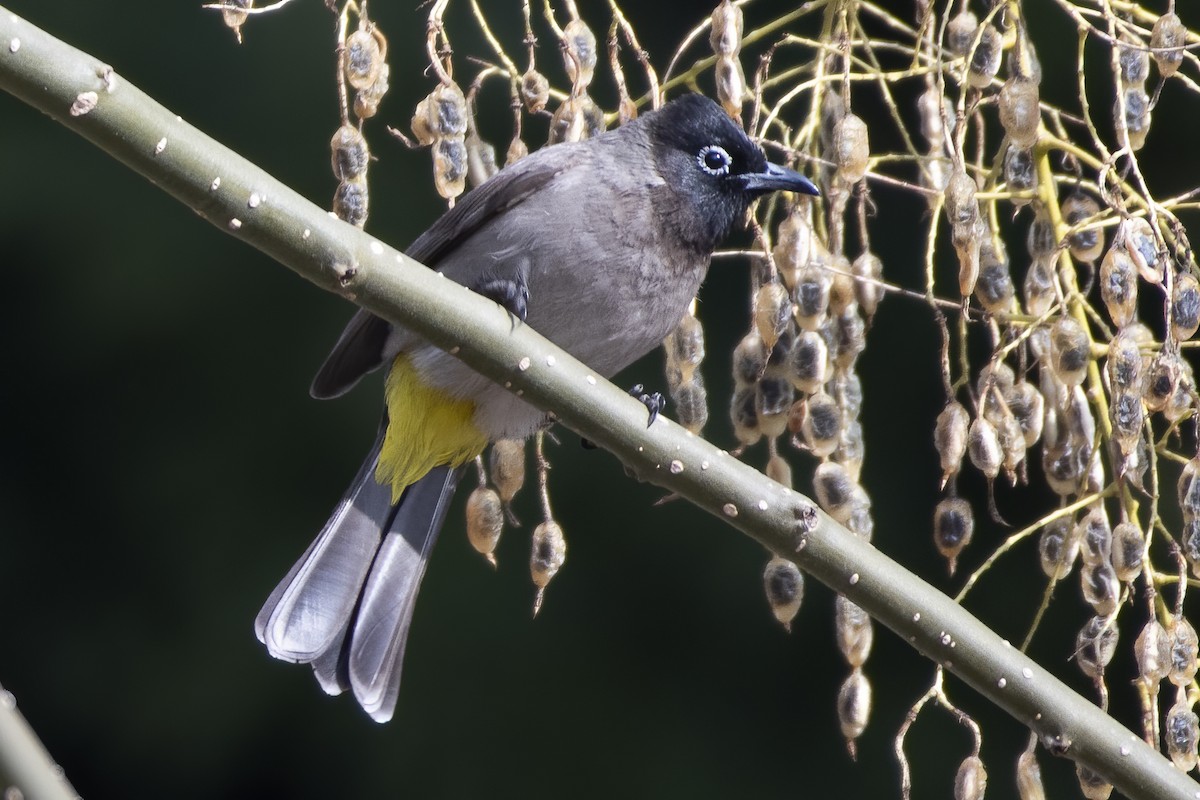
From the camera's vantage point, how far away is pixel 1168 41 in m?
1.78

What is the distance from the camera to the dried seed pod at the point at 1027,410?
6.27 feet

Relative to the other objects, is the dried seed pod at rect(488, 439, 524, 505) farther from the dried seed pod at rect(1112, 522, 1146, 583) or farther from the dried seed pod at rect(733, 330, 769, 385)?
the dried seed pod at rect(1112, 522, 1146, 583)

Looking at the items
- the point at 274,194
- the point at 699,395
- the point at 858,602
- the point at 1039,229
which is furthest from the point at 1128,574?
the point at 274,194

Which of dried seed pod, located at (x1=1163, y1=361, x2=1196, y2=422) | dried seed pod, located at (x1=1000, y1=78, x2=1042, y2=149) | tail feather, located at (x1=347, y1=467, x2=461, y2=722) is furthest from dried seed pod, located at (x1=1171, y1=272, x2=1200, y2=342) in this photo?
tail feather, located at (x1=347, y1=467, x2=461, y2=722)

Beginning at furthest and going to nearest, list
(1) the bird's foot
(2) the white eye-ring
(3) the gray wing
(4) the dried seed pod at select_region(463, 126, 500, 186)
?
(2) the white eye-ring < (3) the gray wing < (1) the bird's foot < (4) the dried seed pod at select_region(463, 126, 500, 186)

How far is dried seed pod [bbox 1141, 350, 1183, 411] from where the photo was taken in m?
1.71

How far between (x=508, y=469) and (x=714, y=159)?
88 cm

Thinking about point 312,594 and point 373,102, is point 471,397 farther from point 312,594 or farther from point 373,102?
point 373,102

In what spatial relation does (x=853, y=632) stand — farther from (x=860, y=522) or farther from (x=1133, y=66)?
(x=1133, y=66)

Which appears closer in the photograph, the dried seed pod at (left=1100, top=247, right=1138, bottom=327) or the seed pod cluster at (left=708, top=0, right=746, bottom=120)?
the dried seed pod at (left=1100, top=247, right=1138, bottom=327)

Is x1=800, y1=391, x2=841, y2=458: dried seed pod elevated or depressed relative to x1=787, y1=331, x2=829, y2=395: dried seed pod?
depressed

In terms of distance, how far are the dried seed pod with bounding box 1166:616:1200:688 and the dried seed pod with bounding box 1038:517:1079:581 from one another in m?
0.15

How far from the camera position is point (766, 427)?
191 cm

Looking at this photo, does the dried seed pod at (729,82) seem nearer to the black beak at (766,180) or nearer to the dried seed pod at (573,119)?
the dried seed pod at (573,119)
